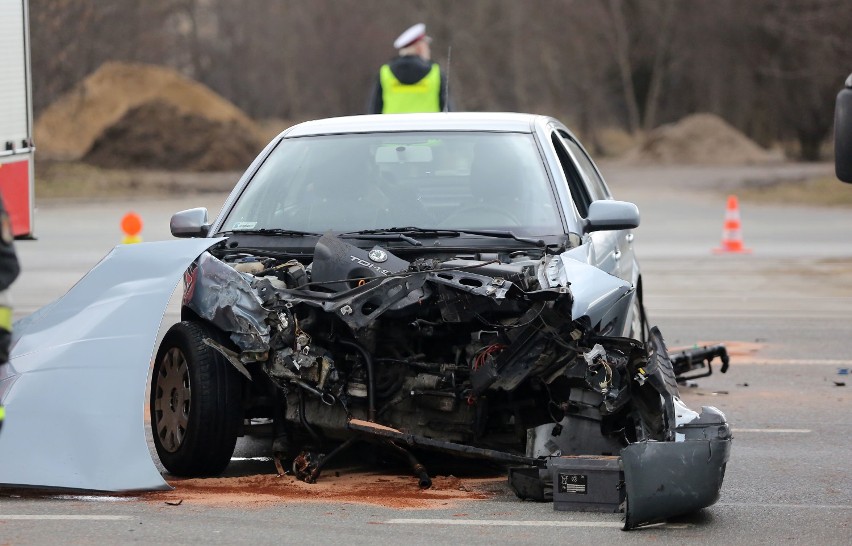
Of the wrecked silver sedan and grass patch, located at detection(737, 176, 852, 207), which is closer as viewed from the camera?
the wrecked silver sedan

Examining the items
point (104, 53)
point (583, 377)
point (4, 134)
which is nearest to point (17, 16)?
point (4, 134)

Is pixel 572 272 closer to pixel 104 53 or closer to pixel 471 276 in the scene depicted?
pixel 471 276

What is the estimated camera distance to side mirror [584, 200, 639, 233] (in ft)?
26.0

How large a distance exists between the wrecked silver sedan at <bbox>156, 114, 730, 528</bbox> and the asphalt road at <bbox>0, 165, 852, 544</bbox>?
280 millimetres

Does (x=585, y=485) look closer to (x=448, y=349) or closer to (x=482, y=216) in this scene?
(x=448, y=349)

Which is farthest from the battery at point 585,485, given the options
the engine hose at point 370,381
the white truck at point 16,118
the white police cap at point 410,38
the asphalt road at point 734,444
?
the white truck at point 16,118

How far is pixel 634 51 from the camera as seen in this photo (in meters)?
57.2

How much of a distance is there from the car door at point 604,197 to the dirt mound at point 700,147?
3704 centimetres

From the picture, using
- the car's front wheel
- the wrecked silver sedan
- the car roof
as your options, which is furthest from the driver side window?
the car's front wheel

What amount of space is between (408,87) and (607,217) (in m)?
5.17

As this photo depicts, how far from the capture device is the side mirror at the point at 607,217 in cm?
794

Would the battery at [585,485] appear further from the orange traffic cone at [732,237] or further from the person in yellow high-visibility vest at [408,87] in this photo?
the orange traffic cone at [732,237]

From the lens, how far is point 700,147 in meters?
47.5

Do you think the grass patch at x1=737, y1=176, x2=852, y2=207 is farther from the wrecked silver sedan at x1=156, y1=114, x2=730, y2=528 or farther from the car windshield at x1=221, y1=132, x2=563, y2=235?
the wrecked silver sedan at x1=156, y1=114, x2=730, y2=528
